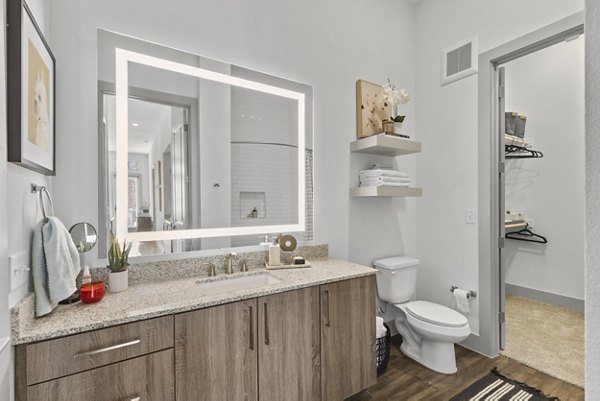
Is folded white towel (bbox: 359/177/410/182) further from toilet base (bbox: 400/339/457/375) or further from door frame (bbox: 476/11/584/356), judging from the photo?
toilet base (bbox: 400/339/457/375)

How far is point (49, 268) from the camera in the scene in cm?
111

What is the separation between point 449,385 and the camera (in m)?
1.98

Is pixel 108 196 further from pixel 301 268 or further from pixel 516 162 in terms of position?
pixel 516 162

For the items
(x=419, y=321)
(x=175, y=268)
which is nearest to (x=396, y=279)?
(x=419, y=321)

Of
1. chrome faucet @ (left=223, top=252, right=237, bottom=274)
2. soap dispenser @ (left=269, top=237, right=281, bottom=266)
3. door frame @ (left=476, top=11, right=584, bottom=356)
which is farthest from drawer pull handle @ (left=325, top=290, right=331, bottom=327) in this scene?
door frame @ (left=476, top=11, right=584, bottom=356)

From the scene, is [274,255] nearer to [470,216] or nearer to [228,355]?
[228,355]

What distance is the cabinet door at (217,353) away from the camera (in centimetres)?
122

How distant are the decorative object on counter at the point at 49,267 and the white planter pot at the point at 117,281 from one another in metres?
0.22

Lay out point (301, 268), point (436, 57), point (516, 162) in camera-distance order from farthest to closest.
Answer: point (516, 162), point (436, 57), point (301, 268)

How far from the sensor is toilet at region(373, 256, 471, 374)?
2.06 m

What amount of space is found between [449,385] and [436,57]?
8.83ft

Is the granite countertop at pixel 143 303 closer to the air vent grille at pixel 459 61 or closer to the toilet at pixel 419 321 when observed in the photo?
the toilet at pixel 419 321

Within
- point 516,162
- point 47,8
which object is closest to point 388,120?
Result: point 47,8

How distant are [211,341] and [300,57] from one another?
1.93 metres
